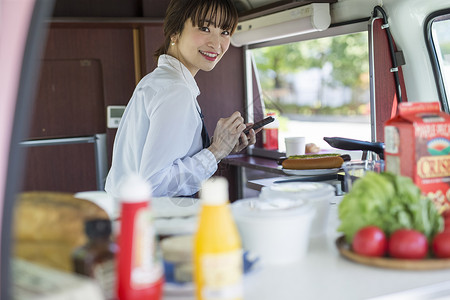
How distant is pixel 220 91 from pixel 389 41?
179cm

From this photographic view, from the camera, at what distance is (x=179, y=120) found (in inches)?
90.5

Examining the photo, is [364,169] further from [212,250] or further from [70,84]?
[70,84]

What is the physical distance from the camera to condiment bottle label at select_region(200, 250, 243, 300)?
1.00 meters

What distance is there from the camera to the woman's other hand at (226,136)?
97.3 inches

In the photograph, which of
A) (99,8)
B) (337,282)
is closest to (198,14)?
(337,282)

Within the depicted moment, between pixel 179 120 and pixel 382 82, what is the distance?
1.59 metres

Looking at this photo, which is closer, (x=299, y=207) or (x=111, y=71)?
(x=299, y=207)

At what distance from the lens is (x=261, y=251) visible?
4.45ft

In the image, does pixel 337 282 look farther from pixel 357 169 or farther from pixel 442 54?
pixel 442 54

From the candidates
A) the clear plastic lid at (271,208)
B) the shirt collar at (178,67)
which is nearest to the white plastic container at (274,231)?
the clear plastic lid at (271,208)

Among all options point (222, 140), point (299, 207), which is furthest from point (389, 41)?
point (299, 207)

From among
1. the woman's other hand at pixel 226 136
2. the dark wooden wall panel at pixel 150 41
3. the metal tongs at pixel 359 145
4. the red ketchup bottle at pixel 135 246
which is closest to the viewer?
the red ketchup bottle at pixel 135 246

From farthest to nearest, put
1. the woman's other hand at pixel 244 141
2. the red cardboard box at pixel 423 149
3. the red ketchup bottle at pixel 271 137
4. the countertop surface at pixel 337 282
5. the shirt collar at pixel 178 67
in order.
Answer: the red ketchup bottle at pixel 271 137, the woman's other hand at pixel 244 141, the shirt collar at pixel 178 67, the red cardboard box at pixel 423 149, the countertop surface at pixel 337 282

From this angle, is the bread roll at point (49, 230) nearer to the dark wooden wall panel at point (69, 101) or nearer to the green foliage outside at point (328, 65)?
the dark wooden wall panel at point (69, 101)
